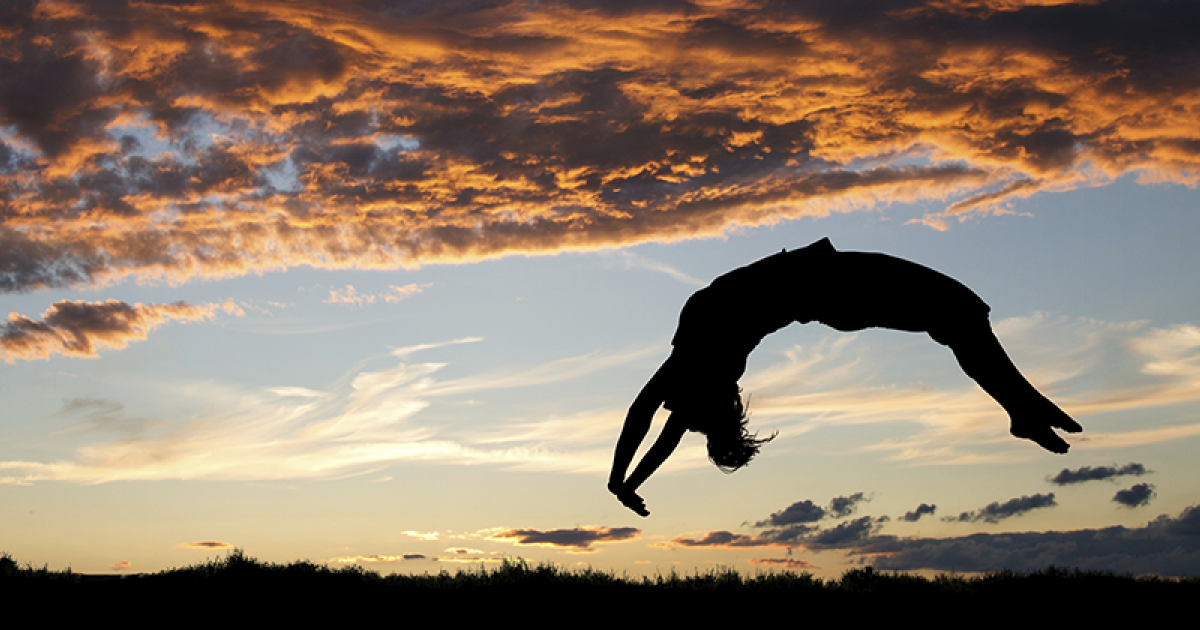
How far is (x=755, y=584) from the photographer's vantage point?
9.45 meters

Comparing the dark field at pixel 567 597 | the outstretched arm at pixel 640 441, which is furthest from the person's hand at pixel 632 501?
the dark field at pixel 567 597

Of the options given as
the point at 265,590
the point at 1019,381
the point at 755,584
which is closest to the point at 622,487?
the point at 755,584

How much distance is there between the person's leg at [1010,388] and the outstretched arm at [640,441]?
9.32ft

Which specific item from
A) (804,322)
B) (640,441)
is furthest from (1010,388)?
(640,441)

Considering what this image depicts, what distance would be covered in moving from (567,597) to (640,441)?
1806mm

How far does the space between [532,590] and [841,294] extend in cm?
431

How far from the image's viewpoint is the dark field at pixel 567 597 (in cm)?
702

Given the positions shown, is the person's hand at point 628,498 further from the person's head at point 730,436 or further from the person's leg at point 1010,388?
the person's leg at point 1010,388

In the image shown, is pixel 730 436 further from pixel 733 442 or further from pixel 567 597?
pixel 567 597

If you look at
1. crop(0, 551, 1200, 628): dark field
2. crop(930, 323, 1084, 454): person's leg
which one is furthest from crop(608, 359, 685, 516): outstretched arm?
crop(930, 323, 1084, 454): person's leg

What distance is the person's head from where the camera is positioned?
9.43 m

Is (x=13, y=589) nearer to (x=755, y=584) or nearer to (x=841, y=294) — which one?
(x=755, y=584)

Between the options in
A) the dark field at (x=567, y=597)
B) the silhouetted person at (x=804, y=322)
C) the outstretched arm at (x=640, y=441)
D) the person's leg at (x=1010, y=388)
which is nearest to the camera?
the dark field at (x=567, y=597)

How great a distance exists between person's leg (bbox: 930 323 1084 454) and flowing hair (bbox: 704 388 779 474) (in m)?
2.44
